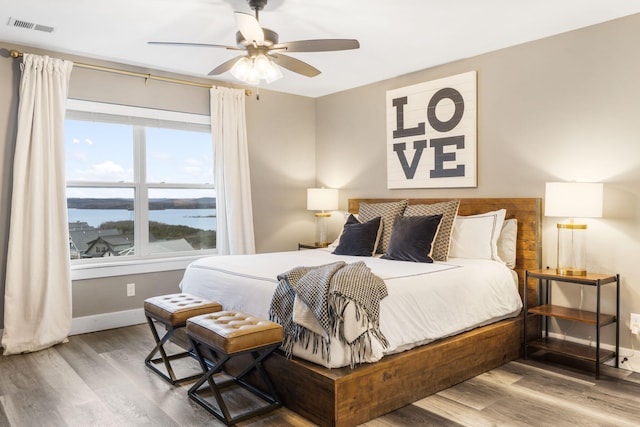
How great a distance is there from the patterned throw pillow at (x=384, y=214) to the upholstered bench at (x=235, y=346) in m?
1.74

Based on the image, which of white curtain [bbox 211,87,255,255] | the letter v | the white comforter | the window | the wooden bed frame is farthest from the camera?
white curtain [bbox 211,87,255,255]

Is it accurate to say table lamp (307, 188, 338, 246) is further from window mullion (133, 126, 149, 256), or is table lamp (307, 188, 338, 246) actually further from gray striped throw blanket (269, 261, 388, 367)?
gray striped throw blanket (269, 261, 388, 367)

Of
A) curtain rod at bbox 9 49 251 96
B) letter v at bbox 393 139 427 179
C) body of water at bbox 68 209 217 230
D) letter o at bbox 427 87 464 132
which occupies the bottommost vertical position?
body of water at bbox 68 209 217 230

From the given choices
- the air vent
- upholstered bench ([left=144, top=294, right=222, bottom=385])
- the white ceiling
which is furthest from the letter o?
the air vent

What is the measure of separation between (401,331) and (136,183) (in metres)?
3.15

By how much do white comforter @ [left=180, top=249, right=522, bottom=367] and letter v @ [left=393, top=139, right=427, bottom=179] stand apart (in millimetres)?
1201

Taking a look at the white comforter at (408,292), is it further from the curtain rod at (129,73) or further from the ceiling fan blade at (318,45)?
the curtain rod at (129,73)

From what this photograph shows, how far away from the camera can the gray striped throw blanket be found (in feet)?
7.96

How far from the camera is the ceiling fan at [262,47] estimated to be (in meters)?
2.78

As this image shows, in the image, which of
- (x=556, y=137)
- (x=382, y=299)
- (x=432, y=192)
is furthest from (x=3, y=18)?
(x=556, y=137)

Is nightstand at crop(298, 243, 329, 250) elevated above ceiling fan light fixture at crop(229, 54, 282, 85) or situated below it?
below

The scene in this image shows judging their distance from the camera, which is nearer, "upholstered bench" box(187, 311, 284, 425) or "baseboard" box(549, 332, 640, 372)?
"upholstered bench" box(187, 311, 284, 425)

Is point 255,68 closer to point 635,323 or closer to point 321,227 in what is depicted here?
point 321,227

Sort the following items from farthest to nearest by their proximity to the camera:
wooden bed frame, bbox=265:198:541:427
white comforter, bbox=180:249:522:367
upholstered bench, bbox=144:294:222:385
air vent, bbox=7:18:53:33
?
air vent, bbox=7:18:53:33 < upholstered bench, bbox=144:294:222:385 < white comforter, bbox=180:249:522:367 < wooden bed frame, bbox=265:198:541:427
